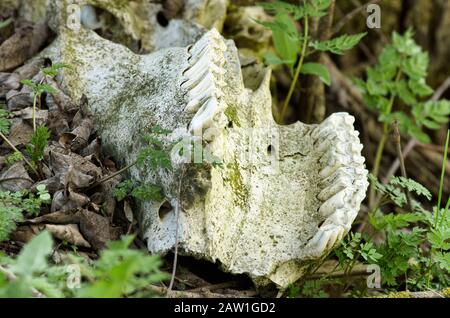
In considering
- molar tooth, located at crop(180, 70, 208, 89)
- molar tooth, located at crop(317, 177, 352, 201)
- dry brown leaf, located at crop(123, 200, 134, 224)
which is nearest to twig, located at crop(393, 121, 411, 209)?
molar tooth, located at crop(317, 177, 352, 201)

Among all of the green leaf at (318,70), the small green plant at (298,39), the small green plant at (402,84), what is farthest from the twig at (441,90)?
the green leaf at (318,70)

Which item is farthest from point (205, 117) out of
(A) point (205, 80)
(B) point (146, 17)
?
(B) point (146, 17)

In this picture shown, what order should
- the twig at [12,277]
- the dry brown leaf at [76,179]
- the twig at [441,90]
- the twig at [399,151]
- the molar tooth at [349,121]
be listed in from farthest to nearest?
the twig at [441,90], the twig at [399,151], the molar tooth at [349,121], the dry brown leaf at [76,179], the twig at [12,277]

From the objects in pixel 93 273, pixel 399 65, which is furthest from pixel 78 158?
pixel 399 65

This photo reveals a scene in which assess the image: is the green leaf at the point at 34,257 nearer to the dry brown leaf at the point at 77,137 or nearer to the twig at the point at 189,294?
the twig at the point at 189,294

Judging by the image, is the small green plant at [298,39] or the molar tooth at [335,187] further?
the small green plant at [298,39]

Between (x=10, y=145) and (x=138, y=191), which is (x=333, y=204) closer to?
(x=138, y=191)

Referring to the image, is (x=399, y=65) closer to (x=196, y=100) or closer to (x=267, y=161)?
(x=267, y=161)

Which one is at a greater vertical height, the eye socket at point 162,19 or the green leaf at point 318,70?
the eye socket at point 162,19
